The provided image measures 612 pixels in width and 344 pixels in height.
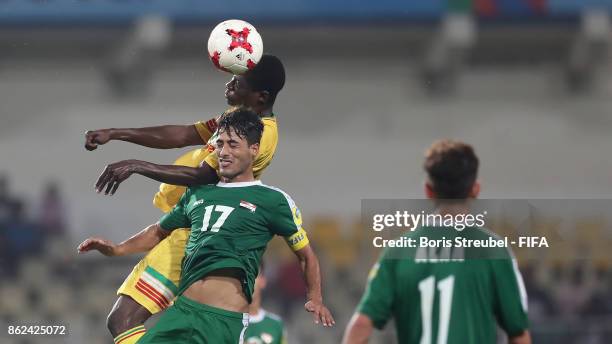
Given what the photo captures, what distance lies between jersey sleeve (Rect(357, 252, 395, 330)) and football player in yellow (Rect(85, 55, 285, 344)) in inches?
66.9

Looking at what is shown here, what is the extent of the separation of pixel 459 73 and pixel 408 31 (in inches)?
39.1

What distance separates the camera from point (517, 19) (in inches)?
592

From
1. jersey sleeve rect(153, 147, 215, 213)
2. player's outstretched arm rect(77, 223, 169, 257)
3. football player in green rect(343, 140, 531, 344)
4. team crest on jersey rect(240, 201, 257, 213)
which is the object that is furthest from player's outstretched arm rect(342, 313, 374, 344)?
jersey sleeve rect(153, 147, 215, 213)

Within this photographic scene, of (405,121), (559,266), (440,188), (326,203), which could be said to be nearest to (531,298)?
(559,266)

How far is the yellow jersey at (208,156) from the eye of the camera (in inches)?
232

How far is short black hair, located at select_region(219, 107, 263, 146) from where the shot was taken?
5488mm

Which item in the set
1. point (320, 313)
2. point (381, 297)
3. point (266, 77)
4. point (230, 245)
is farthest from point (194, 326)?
point (266, 77)

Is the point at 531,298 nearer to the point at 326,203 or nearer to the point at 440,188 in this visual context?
the point at 326,203

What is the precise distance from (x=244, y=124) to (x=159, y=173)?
51 cm

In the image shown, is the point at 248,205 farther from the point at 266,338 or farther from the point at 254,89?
the point at 266,338

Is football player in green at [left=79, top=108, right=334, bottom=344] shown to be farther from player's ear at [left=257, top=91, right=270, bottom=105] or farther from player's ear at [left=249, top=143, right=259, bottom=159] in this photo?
player's ear at [left=257, top=91, right=270, bottom=105]

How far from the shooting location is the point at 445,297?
419cm

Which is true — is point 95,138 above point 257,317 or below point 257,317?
above

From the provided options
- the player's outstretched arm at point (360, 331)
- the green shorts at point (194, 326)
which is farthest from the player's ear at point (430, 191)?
the green shorts at point (194, 326)
